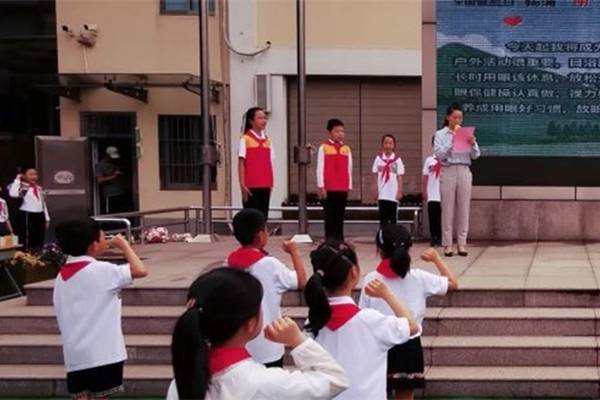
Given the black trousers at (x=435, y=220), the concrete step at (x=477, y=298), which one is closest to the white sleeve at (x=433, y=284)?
the concrete step at (x=477, y=298)

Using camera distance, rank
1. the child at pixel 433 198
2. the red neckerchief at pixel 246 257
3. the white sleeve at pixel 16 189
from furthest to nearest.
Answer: the white sleeve at pixel 16 189
the child at pixel 433 198
the red neckerchief at pixel 246 257

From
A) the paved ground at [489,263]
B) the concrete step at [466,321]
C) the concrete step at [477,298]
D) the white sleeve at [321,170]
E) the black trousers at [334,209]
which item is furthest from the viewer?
the black trousers at [334,209]

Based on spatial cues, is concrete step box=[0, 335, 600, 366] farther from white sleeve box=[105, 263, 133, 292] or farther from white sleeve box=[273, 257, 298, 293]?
white sleeve box=[105, 263, 133, 292]

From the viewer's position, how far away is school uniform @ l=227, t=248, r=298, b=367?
14.6 ft

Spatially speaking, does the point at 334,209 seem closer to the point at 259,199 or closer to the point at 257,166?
the point at 259,199

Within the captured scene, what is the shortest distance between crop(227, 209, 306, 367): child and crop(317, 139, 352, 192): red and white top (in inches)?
206

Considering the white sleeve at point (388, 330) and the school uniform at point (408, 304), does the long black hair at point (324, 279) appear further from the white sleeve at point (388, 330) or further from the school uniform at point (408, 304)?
the school uniform at point (408, 304)

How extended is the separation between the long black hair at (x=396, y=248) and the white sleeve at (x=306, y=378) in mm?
1900

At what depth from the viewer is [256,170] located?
29.2ft

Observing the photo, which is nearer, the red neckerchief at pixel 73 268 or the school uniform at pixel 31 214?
the red neckerchief at pixel 73 268

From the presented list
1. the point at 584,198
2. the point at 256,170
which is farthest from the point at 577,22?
the point at 256,170

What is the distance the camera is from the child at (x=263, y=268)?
4.37 metres

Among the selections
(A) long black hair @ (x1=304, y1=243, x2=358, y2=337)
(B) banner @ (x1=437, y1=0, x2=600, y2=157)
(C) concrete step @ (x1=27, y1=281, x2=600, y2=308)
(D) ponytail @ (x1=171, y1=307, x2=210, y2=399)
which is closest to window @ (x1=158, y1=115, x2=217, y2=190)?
(B) banner @ (x1=437, y1=0, x2=600, y2=157)

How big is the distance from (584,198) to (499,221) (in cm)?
108
